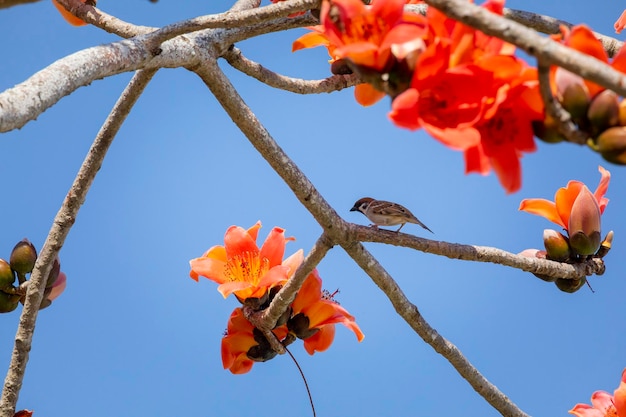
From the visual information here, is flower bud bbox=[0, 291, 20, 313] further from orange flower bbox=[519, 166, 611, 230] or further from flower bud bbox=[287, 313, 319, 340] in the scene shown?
orange flower bbox=[519, 166, 611, 230]

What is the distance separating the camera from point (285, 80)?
2328mm

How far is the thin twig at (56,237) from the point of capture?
2104mm

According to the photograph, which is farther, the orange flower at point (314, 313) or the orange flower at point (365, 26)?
the orange flower at point (314, 313)

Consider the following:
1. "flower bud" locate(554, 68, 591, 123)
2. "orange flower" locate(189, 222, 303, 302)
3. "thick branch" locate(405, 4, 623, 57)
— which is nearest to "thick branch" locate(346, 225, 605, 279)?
"orange flower" locate(189, 222, 303, 302)

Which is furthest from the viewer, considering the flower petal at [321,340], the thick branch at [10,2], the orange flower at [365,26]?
the flower petal at [321,340]

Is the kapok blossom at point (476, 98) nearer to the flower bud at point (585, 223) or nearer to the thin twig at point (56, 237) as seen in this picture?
the thin twig at point (56, 237)

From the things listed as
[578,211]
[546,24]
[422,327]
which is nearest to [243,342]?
[422,327]

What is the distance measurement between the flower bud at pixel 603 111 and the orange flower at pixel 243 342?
1421 millimetres

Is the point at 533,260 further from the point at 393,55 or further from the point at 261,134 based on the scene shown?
the point at 393,55

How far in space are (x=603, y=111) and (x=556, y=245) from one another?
57.2 inches

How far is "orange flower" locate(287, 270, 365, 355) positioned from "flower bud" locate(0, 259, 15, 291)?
0.83 meters

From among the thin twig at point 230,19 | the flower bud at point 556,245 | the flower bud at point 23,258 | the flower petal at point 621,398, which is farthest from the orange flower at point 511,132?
the flower bud at point 23,258

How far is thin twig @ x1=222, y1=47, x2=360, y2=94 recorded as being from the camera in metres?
2.25

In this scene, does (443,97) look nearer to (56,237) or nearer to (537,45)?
(537,45)
